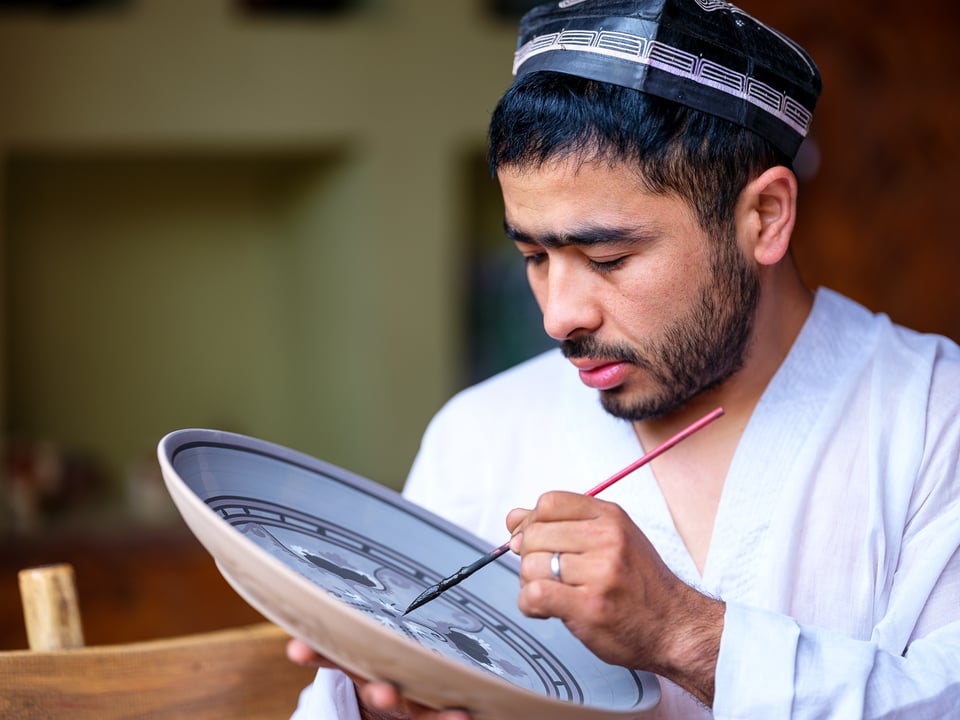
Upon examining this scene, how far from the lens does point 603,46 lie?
1.28 meters

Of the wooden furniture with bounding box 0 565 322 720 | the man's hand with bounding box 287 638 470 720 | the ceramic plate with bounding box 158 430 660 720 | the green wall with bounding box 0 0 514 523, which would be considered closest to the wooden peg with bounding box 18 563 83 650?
the wooden furniture with bounding box 0 565 322 720

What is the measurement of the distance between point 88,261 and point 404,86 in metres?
1.31

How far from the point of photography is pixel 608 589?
3.36 feet

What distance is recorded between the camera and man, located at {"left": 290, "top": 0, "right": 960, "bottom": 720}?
3.77 ft

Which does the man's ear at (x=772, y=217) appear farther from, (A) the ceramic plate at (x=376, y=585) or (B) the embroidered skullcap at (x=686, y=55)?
(A) the ceramic plate at (x=376, y=585)

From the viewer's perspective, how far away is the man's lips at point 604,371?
1330 mm

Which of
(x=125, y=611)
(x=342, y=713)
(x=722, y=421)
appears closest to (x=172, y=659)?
(x=342, y=713)

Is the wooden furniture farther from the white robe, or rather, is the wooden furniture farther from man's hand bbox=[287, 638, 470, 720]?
man's hand bbox=[287, 638, 470, 720]

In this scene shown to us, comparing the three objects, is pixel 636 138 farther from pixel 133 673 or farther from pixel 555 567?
pixel 133 673

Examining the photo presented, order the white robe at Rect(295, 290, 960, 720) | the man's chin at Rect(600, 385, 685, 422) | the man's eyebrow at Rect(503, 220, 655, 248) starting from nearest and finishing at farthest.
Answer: the white robe at Rect(295, 290, 960, 720), the man's eyebrow at Rect(503, 220, 655, 248), the man's chin at Rect(600, 385, 685, 422)

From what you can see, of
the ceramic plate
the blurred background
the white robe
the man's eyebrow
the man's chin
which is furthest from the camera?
the blurred background

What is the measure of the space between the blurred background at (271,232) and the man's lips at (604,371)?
2.12m

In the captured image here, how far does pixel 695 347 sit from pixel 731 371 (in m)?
0.10

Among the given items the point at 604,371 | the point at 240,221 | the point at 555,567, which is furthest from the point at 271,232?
the point at 555,567
